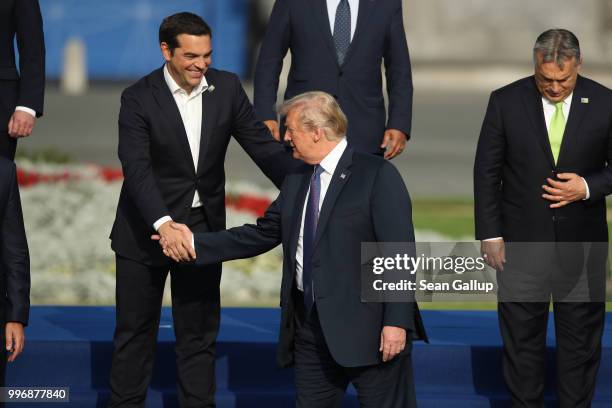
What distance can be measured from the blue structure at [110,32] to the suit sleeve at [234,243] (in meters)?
26.6

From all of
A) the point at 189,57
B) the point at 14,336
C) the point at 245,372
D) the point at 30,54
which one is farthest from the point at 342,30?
the point at 14,336

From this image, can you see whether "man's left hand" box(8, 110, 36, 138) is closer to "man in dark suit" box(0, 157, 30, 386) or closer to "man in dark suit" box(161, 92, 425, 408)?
"man in dark suit" box(0, 157, 30, 386)

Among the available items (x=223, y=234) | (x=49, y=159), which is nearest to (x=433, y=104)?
(x=49, y=159)

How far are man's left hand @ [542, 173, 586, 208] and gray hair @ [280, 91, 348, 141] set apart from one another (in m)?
1.23

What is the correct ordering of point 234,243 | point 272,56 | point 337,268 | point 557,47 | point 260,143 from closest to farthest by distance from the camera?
1. point 337,268
2. point 234,243
3. point 557,47
4. point 260,143
5. point 272,56

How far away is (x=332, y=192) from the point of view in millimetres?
5543

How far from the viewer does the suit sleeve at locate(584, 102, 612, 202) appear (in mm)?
6223

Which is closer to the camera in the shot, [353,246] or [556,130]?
[353,246]

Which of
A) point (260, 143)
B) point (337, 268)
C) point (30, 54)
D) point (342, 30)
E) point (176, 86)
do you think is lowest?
point (337, 268)

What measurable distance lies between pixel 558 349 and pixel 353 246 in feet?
4.40

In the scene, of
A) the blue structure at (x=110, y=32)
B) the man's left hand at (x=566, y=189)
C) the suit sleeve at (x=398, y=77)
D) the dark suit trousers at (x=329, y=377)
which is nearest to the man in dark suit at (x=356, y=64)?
the suit sleeve at (x=398, y=77)

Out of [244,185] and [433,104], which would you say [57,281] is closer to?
[244,185]

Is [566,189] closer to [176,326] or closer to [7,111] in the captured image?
[176,326]

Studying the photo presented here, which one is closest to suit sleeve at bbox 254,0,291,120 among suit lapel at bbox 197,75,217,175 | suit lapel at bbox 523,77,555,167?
suit lapel at bbox 197,75,217,175
